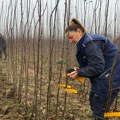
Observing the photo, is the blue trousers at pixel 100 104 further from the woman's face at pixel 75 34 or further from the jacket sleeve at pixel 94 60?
the woman's face at pixel 75 34

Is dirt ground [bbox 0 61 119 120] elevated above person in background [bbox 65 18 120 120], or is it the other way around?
person in background [bbox 65 18 120 120]

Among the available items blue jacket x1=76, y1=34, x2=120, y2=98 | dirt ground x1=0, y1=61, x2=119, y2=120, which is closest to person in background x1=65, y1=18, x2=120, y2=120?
blue jacket x1=76, y1=34, x2=120, y2=98

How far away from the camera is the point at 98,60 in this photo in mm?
2295

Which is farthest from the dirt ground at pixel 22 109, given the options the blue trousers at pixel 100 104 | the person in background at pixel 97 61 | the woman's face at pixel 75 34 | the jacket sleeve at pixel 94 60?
the woman's face at pixel 75 34

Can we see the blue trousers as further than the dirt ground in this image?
No

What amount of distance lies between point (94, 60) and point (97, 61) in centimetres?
3

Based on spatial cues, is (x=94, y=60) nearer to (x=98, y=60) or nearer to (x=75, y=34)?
(x=98, y=60)

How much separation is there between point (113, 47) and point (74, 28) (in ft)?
1.39

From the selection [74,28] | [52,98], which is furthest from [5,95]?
[74,28]

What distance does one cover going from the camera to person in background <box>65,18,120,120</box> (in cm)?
232

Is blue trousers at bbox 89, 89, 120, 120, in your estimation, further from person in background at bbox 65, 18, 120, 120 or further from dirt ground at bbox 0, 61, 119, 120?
dirt ground at bbox 0, 61, 119, 120

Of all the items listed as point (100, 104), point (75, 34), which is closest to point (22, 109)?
point (100, 104)

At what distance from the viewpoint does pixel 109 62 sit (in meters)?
2.40

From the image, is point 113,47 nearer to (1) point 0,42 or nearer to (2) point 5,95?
(2) point 5,95
